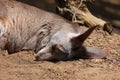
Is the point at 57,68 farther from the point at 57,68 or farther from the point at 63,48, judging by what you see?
the point at 63,48

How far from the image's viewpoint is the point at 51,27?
21.3 ft

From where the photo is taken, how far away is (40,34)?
6.47 metres

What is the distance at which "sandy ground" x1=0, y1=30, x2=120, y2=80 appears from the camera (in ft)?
17.7

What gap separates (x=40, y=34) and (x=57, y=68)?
2.89 feet

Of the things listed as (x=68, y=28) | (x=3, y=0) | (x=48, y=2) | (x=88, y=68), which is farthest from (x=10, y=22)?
(x=48, y=2)

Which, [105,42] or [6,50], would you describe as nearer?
[6,50]

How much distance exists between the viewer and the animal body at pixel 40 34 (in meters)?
6.17

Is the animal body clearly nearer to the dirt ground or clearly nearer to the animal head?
the animal head

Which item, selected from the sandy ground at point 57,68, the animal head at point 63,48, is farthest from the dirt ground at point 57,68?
the animal head at point 63,48

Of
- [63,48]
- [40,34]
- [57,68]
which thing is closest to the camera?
[57,68]

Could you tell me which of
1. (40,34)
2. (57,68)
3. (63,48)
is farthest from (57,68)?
(40,34)

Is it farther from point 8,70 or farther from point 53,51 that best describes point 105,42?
point 8,70

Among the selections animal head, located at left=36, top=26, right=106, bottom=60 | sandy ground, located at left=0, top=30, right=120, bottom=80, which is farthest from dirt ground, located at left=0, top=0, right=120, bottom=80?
animal head, located at left=36, top=26, right=106, bottom=60

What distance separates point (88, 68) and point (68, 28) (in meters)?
0.78
